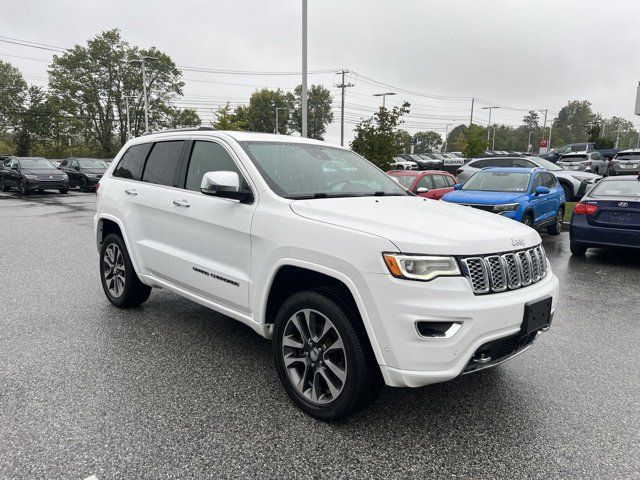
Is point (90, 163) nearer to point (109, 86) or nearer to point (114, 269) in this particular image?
point (114, 269)

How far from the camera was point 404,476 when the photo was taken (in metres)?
2.45

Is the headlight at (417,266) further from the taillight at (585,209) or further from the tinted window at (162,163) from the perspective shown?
the taillight at (585,209)

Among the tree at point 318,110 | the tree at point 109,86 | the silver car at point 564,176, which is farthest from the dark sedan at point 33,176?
the tree at point 318,110

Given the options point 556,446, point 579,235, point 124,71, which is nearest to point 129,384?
point 556,446

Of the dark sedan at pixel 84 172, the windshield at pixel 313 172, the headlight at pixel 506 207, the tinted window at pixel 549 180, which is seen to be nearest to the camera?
Result: the windshield at pixel 313 172

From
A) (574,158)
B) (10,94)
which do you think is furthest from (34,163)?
(10,94)

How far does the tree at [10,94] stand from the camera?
64.7 meters

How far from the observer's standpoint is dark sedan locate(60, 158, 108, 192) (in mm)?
22938

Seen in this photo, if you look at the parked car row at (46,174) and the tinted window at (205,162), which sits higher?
the tinted window at (205,162)

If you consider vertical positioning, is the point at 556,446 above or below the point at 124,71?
below

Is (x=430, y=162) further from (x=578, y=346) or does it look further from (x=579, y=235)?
(x=578, y=346)

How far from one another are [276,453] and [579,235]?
23.5ft

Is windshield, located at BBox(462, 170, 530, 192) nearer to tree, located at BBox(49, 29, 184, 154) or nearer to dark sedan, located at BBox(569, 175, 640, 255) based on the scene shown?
dark sedan, located at BBox(569, 175, 640, 255)

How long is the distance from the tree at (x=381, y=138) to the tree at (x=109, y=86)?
4809 cm
